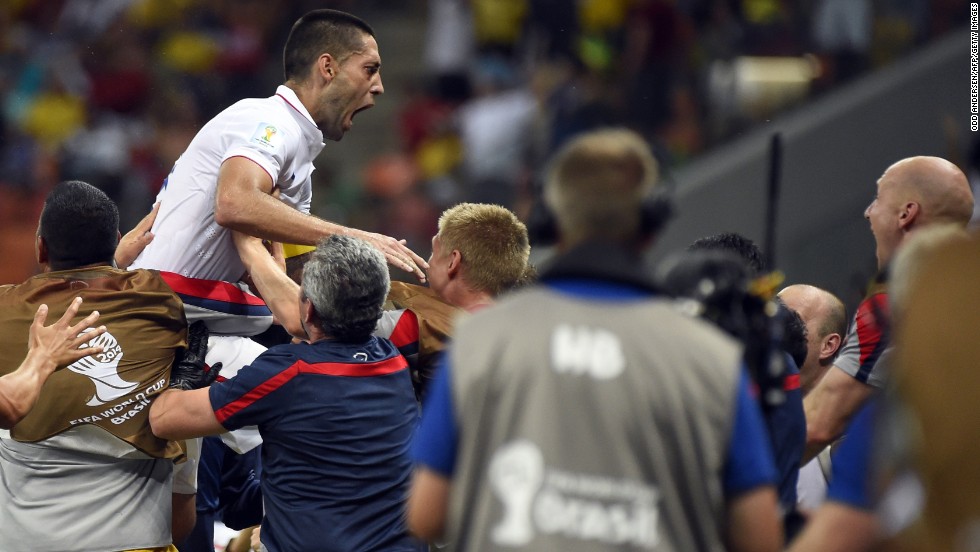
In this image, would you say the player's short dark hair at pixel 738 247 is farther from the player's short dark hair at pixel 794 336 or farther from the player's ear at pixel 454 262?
the player's ear at pixel 454 262

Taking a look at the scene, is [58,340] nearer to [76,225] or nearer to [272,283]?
[76,225]

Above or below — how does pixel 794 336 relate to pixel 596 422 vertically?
below

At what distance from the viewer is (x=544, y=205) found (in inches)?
102

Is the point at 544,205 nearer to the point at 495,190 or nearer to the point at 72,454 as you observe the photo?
the point at 72,454

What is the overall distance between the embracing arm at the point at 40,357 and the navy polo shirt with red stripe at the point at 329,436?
1.29 ft

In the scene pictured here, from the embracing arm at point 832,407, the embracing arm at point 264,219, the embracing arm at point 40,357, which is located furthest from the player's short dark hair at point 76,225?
the embracing arm at point 832,407

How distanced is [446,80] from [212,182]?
674cm

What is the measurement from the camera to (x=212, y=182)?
13.8 feet

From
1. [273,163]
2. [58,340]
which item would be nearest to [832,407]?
[273,163]

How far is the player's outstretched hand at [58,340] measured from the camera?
340 centimetres

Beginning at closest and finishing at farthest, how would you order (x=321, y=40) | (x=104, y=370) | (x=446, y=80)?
1. (x=104, y=370)
2. (x=321, y=40)
3. (x=446, y=80)

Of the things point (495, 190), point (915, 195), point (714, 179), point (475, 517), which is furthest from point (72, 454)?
→ point (714, 179)

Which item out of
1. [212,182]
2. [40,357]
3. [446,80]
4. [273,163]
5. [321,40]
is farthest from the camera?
[446,80]

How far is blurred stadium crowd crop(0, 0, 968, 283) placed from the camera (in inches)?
353
